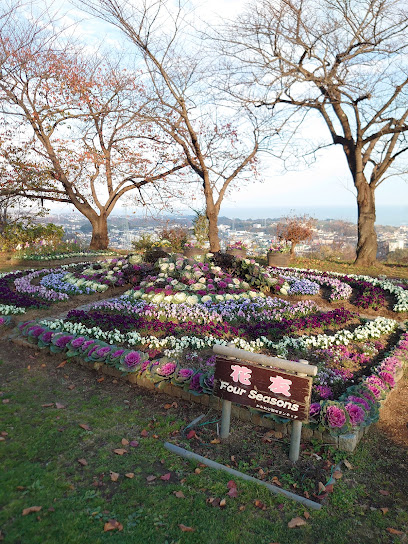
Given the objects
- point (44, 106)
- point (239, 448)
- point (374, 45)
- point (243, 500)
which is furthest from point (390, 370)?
point (44, 106)

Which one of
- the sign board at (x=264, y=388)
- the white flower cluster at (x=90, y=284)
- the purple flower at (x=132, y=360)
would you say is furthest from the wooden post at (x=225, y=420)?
the white flower cluster at (x=90, y=284)

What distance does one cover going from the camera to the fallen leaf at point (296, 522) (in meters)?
2.20

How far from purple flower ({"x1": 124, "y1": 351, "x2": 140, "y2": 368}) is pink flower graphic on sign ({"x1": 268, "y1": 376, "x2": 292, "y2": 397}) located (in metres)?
1.59

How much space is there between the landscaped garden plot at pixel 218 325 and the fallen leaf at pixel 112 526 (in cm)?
144

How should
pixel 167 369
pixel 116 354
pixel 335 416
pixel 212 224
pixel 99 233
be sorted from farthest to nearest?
pixel 99 233 → pixel 212 224 → pixel 116 354 → pixel 167 369 → pixel 335 416

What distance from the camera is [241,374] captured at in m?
2.82

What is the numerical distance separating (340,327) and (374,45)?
8990 millimetres

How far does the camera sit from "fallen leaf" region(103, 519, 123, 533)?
2.12 metres

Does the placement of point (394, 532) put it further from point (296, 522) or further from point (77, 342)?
point (77, 342)

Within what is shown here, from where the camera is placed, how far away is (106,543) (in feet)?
6.67

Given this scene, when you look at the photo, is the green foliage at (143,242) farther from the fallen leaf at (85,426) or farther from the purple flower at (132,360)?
the fallen leaf at (85,426)

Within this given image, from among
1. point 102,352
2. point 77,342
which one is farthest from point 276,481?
point 77,342

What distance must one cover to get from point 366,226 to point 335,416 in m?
10.8

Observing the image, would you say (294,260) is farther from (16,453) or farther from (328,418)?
(16,453)
